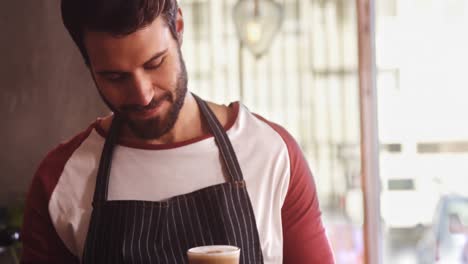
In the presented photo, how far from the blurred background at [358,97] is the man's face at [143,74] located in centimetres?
299

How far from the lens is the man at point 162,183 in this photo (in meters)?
1.62

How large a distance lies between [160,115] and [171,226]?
0.29 meters

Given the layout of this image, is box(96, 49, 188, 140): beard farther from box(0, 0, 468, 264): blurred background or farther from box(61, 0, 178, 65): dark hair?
box(0, 0, 468, 264): blurred background

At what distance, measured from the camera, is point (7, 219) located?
3.06 meters

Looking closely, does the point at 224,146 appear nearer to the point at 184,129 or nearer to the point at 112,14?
the point at 184,129

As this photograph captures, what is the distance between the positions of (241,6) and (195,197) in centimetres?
252

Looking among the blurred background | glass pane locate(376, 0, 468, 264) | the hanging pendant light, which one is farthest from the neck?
glass pane locate(376, 0, 468, 264)

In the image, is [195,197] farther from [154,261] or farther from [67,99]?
[67,99]

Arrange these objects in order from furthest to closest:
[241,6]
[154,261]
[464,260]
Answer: [464,260] → [241,6] → [154,261]

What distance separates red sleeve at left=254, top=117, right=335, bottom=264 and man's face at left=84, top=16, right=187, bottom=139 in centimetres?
37

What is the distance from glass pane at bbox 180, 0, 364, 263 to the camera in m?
4.73

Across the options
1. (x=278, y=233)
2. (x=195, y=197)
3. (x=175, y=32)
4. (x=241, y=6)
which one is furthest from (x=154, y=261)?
(x=241, y=6)

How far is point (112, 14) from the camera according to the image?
1517mm

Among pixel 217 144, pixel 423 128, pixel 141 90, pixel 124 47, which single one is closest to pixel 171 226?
pixel 217 144
